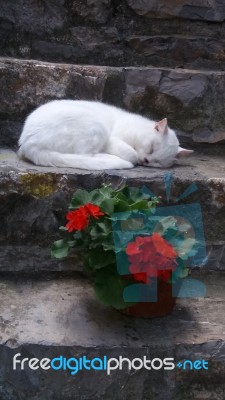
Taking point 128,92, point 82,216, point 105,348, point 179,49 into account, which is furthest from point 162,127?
point 105,348

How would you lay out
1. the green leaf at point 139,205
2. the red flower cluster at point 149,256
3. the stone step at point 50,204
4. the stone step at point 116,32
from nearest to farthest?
the red flower cluster at point 149,256 → the green leaf at point 139,205 → the stone step at point 50,204 → the stone step at point 116,32

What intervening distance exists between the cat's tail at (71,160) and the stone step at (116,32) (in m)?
0.95

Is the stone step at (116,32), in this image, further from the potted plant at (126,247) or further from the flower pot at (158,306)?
the flower pot at (158,306)

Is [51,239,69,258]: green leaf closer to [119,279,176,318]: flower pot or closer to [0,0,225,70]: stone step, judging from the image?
[119,279,176,318]: flower pot

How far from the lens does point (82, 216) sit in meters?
1.84

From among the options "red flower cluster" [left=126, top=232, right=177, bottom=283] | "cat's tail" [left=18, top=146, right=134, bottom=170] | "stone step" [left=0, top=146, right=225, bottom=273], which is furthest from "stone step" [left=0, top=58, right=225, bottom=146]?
"red flower cluster" [left=126, top=232, right=177, bottom=283]

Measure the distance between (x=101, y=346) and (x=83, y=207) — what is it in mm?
456

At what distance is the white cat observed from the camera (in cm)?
243

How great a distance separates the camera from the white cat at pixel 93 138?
2.43 meters

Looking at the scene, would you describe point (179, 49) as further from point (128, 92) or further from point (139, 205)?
point (139, 205)

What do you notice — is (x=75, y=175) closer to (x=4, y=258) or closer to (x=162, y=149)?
(x=4, y=258)

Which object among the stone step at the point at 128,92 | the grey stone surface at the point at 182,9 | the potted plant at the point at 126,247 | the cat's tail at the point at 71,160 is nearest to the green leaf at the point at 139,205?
the potted plant at the point at 126,247

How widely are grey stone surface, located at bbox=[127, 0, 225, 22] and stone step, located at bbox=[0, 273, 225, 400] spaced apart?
187cm

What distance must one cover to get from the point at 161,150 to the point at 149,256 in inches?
40.1
